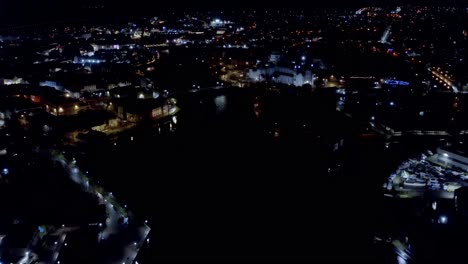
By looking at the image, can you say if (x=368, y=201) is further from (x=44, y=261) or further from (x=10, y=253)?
(x=10, y=253)

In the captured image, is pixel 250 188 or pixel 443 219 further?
pixel 250 188

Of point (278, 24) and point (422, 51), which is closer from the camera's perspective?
point (422, 51)

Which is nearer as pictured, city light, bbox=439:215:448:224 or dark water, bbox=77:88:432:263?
dark water, bbox=77:88:432:263

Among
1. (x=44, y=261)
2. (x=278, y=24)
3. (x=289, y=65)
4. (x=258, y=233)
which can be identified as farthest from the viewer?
(x=278, y=24)

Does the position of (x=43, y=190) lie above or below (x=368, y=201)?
above

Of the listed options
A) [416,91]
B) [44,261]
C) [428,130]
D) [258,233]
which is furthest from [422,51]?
[44,261]

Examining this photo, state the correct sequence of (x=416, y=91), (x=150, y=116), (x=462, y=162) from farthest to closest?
(x=416, y=91) < (x=150, y=116) < (x=462, y=162)

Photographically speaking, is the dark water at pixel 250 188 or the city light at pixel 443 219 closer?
the dark water at pixel 250 188
